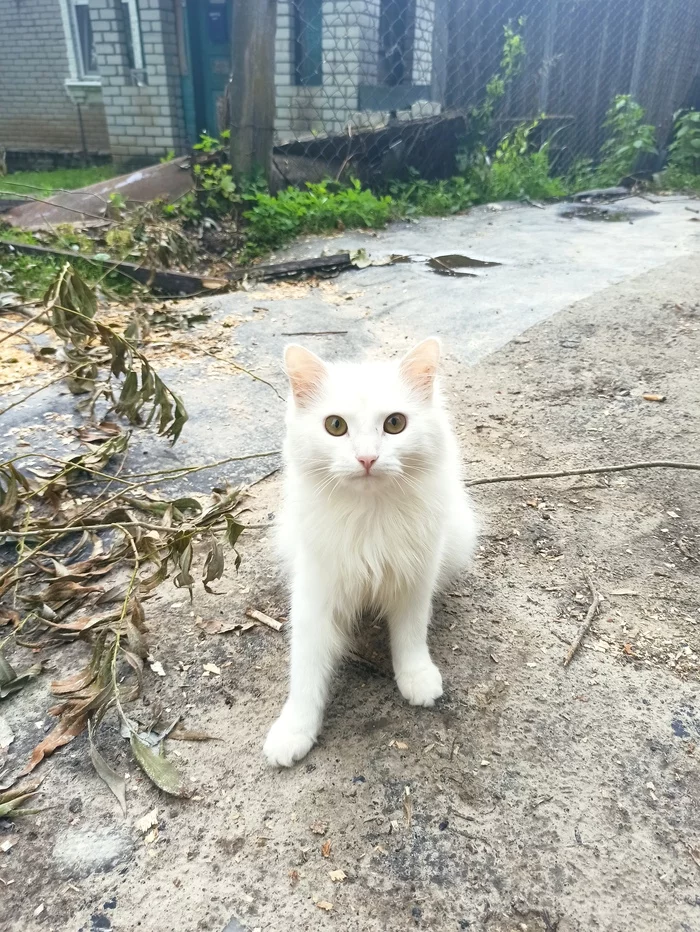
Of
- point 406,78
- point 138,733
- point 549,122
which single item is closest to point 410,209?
point 406,78

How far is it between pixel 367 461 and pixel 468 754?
74cm

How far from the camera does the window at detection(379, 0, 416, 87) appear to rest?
901cm

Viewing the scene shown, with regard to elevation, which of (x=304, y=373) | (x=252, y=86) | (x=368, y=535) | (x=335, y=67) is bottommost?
(x=368, y=535)

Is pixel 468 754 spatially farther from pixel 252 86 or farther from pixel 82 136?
pixel 82 136

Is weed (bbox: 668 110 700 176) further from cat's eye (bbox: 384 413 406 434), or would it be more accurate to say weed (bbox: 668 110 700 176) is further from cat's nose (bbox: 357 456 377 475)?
cat's nose (bbox: 357 456 377 475)

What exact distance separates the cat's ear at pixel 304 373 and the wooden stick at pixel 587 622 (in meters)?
1.01

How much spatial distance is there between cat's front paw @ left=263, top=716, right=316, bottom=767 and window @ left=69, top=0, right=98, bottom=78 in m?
14.4

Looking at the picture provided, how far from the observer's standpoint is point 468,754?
58.7 inches

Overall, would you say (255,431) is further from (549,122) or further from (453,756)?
(549,122)

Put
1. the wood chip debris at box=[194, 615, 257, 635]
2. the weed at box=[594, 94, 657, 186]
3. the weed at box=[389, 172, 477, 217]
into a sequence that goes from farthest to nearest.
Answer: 1. the weed at box=[594, 94, 657, 186]
2. the weed at box=[389, 172, 477, 217]
3. the wood chip debris at box=[194, 615, 257, 635]

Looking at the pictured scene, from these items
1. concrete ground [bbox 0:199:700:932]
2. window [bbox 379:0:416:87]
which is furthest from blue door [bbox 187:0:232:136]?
concrete ground [bbox 0:199:700:932]

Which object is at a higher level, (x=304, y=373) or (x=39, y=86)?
(x=39, y=86)

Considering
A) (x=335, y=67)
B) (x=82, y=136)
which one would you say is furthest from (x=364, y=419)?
(x=82, y=136)

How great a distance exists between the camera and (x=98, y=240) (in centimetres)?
539
